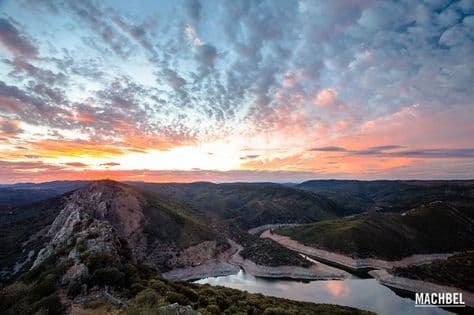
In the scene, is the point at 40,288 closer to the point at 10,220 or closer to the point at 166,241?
the point at 166,241

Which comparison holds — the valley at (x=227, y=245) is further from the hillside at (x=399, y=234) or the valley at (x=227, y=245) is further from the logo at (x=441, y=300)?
the logo at (x=441, y=300)

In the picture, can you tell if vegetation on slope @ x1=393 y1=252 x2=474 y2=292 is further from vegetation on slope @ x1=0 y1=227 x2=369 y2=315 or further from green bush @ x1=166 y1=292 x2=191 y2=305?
green bush @ x1=166 y1=292 x2=191 y2=305

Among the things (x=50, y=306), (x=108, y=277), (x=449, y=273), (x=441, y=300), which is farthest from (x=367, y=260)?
(x=50, y=306)

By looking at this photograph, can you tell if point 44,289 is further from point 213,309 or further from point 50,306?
point 213,309

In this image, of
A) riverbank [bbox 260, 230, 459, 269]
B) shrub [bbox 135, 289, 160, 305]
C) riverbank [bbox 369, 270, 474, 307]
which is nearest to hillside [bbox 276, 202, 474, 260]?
riverbank [bbox 260, 230, 459, 269]

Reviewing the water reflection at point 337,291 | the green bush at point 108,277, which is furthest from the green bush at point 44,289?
the water reflection at point 337,291

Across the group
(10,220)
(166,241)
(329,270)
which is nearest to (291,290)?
(329,270)
